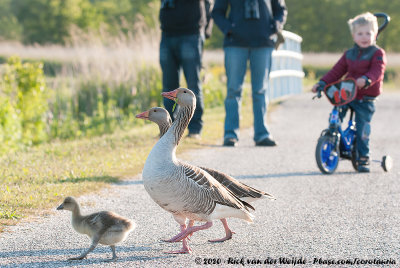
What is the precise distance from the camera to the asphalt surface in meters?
3.99

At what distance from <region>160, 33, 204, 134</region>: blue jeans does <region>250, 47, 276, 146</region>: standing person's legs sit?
0.83 meters

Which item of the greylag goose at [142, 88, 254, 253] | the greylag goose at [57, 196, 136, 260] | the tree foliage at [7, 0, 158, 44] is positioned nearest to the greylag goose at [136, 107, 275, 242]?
the greylag goose at [142, 88, 254, 253]

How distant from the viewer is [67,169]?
6871 mm

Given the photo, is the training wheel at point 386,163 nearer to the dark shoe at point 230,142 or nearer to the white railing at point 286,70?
the dark shoe at point 230,142

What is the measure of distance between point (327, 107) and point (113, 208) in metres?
11.6

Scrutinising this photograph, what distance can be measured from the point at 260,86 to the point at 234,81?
0.41 meters

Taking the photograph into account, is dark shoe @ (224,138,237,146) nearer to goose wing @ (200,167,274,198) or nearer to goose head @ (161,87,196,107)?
goose wing @ (200,167,274,198)

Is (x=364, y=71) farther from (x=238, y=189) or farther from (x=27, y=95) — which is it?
(x=27, y=95)

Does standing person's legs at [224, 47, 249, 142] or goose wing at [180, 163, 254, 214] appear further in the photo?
standing person's legs at [224, 47, 249, 142]

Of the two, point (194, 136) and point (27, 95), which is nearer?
point (194, 136)

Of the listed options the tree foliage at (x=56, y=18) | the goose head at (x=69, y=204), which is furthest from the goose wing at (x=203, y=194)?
the tree foliage at (x=56, y=18)

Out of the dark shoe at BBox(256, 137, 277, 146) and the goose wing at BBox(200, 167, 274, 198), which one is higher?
the goose wing at BBox(200, 167, 274, 198)

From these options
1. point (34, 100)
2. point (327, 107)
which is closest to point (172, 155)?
point (34, 100)

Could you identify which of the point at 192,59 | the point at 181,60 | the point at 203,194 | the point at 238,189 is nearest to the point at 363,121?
the point at 192,59
